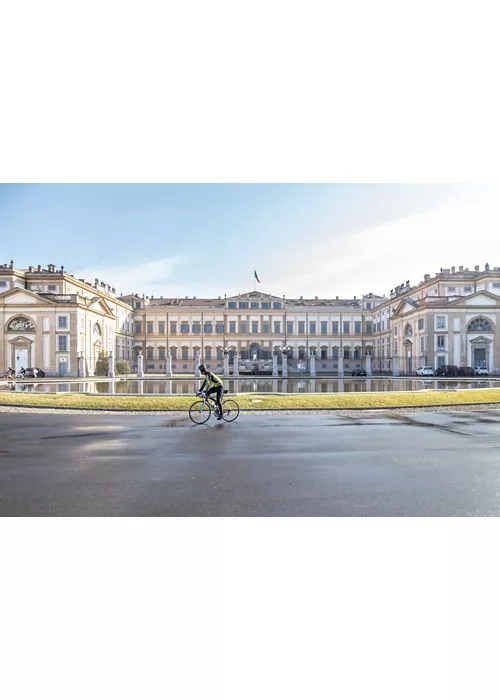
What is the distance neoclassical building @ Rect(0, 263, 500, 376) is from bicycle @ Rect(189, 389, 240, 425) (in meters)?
31.7

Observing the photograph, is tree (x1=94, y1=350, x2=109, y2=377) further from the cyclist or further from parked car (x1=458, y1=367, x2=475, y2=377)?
parked car (x1=458, y1=367, x2=475, y2=377)

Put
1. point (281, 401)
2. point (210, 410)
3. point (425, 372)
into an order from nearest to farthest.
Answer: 1. point (210, 410)
2. point (281, 401)
3. point (425, 372)

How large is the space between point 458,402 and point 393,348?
4579cm

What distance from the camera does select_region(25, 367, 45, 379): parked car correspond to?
134 ft

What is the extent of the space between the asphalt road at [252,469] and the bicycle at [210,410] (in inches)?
27.0

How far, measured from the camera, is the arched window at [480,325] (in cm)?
4838

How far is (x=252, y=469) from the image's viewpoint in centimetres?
690

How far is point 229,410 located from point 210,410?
67 cm

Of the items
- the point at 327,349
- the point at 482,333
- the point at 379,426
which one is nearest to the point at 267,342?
the point at 327,349

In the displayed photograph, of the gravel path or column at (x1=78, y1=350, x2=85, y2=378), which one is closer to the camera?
the gravel path

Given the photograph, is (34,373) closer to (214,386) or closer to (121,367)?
(121,367)

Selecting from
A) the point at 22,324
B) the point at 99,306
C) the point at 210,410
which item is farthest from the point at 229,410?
the point at 99,306

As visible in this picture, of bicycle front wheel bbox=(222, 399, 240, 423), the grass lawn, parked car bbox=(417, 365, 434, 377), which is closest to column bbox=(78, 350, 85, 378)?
the grass lawn

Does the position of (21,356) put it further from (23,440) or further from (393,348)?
(393,348)
